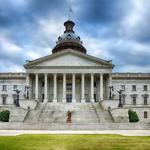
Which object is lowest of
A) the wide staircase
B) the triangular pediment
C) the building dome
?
the wide staircase

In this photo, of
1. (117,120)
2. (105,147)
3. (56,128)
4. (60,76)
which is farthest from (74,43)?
(105,147)

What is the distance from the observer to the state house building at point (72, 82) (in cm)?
7562

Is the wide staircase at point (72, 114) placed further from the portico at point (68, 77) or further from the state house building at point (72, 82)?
the portico at point (68, 77)

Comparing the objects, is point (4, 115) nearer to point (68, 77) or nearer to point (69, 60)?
point (69, 60)

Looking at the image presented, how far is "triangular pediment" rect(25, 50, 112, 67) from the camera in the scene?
76.0 meters

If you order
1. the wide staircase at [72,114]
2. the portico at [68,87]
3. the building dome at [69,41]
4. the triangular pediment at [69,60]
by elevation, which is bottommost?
the wide staircase at [72,114]

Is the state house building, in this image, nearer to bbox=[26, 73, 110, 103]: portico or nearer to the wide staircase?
bbox=[26, 73, 110, 103]: portico

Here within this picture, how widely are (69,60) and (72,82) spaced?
5.22m

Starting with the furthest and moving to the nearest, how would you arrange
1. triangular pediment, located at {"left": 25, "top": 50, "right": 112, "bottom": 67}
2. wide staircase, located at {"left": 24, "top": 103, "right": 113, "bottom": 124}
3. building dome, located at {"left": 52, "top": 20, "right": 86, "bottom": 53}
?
1. building dome, located at {"left": 52, "top": 20, "right": 86, "bottom": 53}
2. triangular pediment, located at {"left": 25, "top": 50, "right": 112, "bottom": 67}
3. wide staircase, located at {"left": 24, "top": 103, "right": 113, "bottom": 124}

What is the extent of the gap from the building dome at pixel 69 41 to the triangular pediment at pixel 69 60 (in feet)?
51.9

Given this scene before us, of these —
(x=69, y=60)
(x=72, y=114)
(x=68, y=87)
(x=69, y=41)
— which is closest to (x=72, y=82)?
(x=68, y=87)

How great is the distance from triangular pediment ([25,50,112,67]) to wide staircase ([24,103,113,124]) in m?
11.2

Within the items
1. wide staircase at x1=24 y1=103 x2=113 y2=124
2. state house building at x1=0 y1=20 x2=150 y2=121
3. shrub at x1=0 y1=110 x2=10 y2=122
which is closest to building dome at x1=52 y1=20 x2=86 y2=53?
state house building at x1=0 y1=20 x2=150 y2=121

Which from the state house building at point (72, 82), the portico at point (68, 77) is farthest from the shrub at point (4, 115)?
the portico at point (68, 77)
